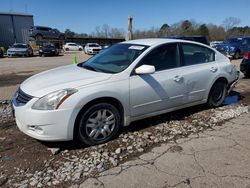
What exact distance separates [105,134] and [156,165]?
1.03 metres

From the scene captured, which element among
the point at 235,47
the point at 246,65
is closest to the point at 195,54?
the point at 246,65

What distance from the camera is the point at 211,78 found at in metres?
5.66

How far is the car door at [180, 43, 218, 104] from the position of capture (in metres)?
5.22

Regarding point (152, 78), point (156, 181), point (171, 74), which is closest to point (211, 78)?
point (171, 74)

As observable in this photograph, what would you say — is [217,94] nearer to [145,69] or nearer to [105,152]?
[145,69]

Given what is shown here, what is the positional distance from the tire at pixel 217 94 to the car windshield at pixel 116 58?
203 cm

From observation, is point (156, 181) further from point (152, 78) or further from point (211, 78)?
point (211, 78)

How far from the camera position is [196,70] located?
210 inches

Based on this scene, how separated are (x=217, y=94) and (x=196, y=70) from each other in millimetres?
1075

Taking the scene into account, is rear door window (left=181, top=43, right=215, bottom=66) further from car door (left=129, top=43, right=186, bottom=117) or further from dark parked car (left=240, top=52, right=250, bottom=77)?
dark parked car (left=240, top=52, right=250, bottom=77)

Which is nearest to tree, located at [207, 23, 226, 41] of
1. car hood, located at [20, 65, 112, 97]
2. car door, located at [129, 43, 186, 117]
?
car door, located at [129, 43, 186, 117]

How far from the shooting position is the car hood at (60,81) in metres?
3.90

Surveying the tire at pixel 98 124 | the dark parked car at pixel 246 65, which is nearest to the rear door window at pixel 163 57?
the tire at pixel 98 124

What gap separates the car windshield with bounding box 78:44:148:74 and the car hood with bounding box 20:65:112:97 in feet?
0.86
